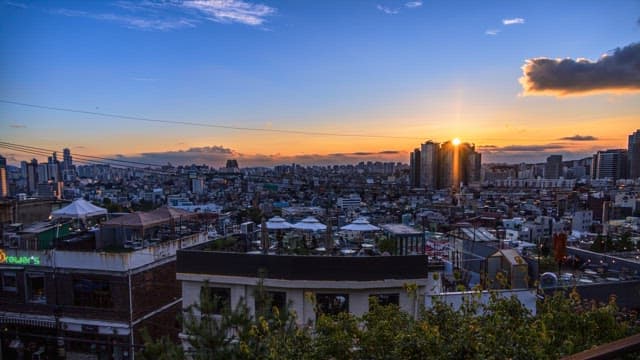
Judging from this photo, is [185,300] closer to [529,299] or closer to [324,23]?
[529,299]

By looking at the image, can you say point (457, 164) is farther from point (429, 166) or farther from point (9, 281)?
point (9, 281)

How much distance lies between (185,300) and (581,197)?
6587 cm

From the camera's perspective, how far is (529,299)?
939cm

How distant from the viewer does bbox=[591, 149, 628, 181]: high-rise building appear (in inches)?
2395

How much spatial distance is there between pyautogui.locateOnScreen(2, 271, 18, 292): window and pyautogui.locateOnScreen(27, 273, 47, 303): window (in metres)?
0.47

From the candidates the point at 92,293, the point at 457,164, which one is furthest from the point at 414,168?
the point at 92,293

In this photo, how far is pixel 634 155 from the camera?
55.0m

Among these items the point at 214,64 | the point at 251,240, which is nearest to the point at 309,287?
the point at 251,240

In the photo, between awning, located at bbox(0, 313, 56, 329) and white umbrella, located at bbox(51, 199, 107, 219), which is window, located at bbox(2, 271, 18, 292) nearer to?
awning, located at bbox(0, 313, 56, 329)

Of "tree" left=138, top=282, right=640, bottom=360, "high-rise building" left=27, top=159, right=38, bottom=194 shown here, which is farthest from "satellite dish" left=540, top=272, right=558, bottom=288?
"high-rise building" left=27, top=159, right=38, bottom=194

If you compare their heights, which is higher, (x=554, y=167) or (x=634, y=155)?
(x=634, y=155)

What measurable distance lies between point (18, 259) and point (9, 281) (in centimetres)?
110

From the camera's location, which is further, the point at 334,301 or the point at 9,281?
the point at 9,281

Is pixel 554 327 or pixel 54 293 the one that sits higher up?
pixel 554 327
